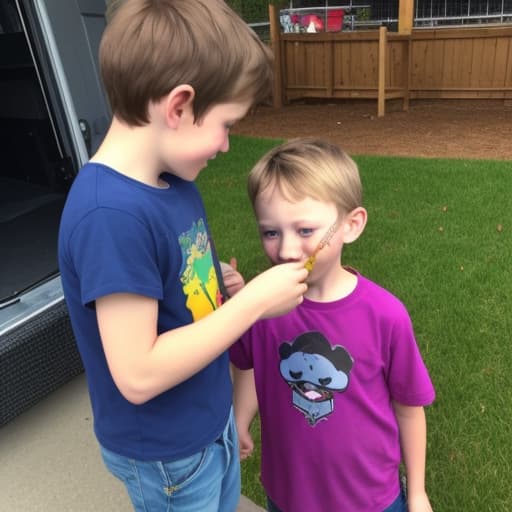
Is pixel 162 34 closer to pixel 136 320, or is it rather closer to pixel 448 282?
pixel 136 320

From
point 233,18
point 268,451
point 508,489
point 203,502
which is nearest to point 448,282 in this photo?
point 508,489

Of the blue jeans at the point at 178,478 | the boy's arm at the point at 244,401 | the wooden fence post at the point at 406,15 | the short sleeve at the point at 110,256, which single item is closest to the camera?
the short sleeve at the point at 110,256

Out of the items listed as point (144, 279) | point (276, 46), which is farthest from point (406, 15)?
point (144, 279)

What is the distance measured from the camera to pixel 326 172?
4.12 feet

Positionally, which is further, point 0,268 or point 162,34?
point 0,268

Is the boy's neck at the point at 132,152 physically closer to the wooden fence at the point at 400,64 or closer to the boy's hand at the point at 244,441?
the boy's hand at the point at 244,441

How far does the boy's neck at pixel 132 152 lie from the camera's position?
0.98 meters

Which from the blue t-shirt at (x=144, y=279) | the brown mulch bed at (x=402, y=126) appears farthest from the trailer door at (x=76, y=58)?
the brown mulch bed at (x=402, y=126)

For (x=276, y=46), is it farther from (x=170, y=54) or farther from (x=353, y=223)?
(x=170, y=54)

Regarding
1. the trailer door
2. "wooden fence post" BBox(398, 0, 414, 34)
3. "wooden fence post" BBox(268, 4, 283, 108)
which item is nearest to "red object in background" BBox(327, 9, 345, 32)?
"wooden fence post" BBox(268, 4, 283, 108)

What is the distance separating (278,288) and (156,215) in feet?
0.81

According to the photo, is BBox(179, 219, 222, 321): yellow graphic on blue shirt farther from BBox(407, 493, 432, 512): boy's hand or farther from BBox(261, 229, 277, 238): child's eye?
BBox(407, 493, 432, 512): boy's hand

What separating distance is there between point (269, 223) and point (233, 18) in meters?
0.44

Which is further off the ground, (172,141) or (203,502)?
(172,141)
